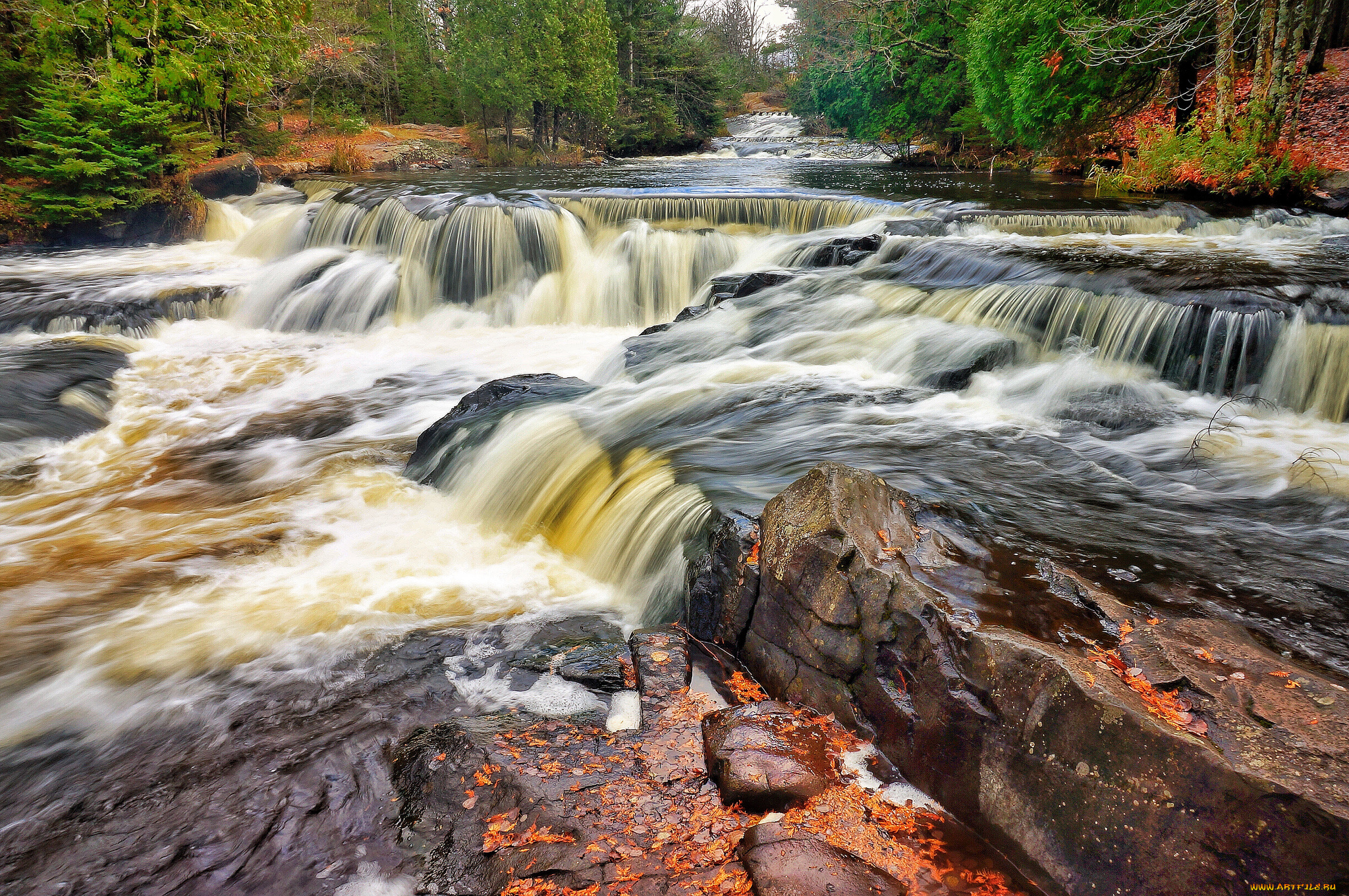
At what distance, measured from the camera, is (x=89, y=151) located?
12.4 m

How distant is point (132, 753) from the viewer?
122 inches

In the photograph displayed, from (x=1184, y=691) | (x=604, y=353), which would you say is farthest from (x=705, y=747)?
(x=604, y=353)

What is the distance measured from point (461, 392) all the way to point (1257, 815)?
7.61 metres

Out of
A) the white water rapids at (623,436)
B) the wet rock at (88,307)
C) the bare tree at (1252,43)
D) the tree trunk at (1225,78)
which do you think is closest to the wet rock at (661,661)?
the white water rapids at (623,436)

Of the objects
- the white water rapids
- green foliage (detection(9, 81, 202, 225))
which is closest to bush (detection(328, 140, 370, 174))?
green foliage (detection(9, 81, 202, 225))

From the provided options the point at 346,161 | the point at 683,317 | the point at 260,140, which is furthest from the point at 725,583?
the point at 260,140

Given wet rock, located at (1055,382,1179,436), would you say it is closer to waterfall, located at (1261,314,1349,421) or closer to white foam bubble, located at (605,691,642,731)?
waterfall, located at (1261,314,1349,421)

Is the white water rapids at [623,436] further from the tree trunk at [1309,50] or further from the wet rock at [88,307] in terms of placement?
the tree trunk at [1309,50]

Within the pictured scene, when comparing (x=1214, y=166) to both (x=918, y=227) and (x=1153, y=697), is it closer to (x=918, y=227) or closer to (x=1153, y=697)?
(x=918, y=227)

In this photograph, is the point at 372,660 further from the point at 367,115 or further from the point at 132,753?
the point at 367,115

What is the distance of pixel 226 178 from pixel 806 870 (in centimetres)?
1784

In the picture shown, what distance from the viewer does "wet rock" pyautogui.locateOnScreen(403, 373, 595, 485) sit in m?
6.00

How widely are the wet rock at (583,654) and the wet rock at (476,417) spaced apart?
2415 mm

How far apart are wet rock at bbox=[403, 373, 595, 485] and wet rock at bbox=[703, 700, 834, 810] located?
12.3ft
